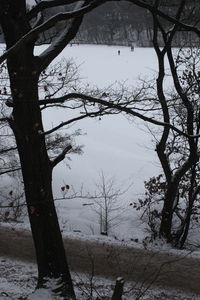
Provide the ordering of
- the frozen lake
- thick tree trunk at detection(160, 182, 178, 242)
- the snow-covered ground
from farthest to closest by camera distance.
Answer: the frozen lake < thick tree trunk at detection(160, 182, 178, 242) < the snow-covered ground

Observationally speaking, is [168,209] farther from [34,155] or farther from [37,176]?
[34,155]

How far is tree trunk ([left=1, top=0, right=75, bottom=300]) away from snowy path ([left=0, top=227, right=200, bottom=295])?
286 centimetres

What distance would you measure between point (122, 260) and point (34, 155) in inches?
210

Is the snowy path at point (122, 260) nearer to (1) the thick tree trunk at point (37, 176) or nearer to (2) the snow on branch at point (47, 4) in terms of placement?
(1) the thick tree trunk at point (37, 176)

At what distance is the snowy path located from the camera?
30.5ft

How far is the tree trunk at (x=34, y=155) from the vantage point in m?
5.54

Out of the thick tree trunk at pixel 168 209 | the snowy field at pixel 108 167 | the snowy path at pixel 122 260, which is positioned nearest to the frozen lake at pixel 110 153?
the snowy field at pixel 108 167

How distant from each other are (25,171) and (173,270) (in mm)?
5381

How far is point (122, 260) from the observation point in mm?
10164

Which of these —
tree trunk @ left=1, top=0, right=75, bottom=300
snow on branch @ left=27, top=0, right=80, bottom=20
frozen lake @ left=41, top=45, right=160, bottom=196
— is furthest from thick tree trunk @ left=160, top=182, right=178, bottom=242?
snow on branch @ left=27, top=0, right=80, bottom=20

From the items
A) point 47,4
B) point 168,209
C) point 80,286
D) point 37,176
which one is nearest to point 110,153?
point 168,209

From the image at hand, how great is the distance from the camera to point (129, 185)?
61.0ft

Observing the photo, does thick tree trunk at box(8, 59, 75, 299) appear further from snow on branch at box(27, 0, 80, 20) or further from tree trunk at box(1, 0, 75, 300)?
snow on branch at box(27, 0, 80, 20)

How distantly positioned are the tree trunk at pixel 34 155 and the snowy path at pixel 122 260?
286 cm
